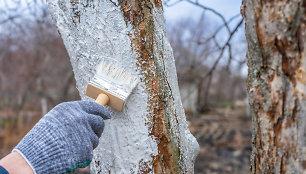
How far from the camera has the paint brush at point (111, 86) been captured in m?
1.09

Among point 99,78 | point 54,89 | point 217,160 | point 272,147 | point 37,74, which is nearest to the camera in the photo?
point 272,147

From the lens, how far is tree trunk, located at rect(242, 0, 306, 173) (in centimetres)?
78

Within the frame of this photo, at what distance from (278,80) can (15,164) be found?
1008 mm

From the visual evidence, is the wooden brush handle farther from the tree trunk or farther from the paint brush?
the tree trunk

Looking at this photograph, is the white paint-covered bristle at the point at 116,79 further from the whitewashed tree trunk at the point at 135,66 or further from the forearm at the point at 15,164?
the forearm at the point at 15,164

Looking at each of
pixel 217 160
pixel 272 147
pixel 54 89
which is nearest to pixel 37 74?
pixel 54 89

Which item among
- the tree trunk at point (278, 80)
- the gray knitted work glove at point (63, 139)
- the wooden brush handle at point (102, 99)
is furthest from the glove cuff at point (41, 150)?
the tree trunk at point (278, 80)

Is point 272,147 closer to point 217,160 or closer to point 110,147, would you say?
point 110,147

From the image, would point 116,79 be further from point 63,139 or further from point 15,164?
point 15,164

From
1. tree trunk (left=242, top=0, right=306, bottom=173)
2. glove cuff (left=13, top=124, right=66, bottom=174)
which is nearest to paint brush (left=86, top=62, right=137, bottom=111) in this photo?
glove cuff (left=13, top=124, right=66, bottom=174)

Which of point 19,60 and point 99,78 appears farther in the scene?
point 19,60

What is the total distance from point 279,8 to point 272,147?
476mm

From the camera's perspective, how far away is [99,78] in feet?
3.72

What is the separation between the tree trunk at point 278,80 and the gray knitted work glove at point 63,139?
660mm
